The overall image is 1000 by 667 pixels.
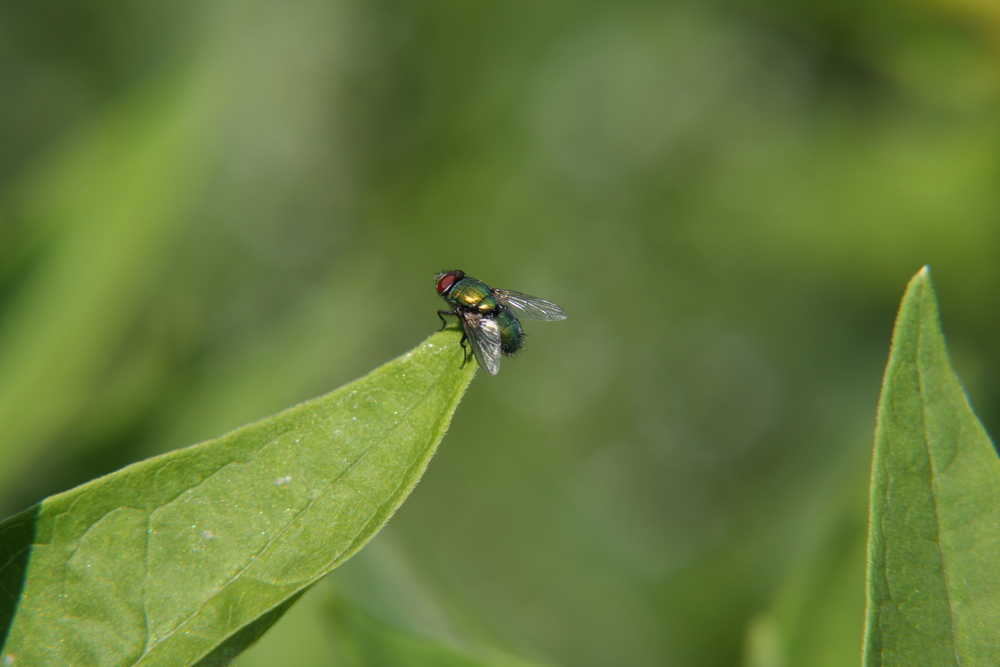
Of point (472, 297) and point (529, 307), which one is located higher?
point (529, 307)

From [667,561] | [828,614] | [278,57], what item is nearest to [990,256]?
[828,614]

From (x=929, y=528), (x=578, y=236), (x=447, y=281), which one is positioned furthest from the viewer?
(x=578, y=236)

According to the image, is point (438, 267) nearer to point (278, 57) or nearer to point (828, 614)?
point (278, 57)

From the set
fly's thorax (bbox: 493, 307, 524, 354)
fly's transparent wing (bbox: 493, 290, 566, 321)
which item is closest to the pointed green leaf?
fly's thorax (bbox: 493, 307, 524, 354)

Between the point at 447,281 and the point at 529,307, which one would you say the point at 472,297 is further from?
the point at 529,307

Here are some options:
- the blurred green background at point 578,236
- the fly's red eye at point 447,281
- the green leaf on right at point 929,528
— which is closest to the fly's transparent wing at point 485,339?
the fly's red eye at point 447,281

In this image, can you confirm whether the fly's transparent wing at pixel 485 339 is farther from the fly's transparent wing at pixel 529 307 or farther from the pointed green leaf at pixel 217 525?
the pointed green leaf at pixel 217 525

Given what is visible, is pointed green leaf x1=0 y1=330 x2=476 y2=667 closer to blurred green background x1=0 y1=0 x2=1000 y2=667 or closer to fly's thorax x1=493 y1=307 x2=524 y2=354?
fly's thorax x1=493 y1=307 x2=524 y2=354

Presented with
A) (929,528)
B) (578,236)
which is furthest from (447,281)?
(578,236)
